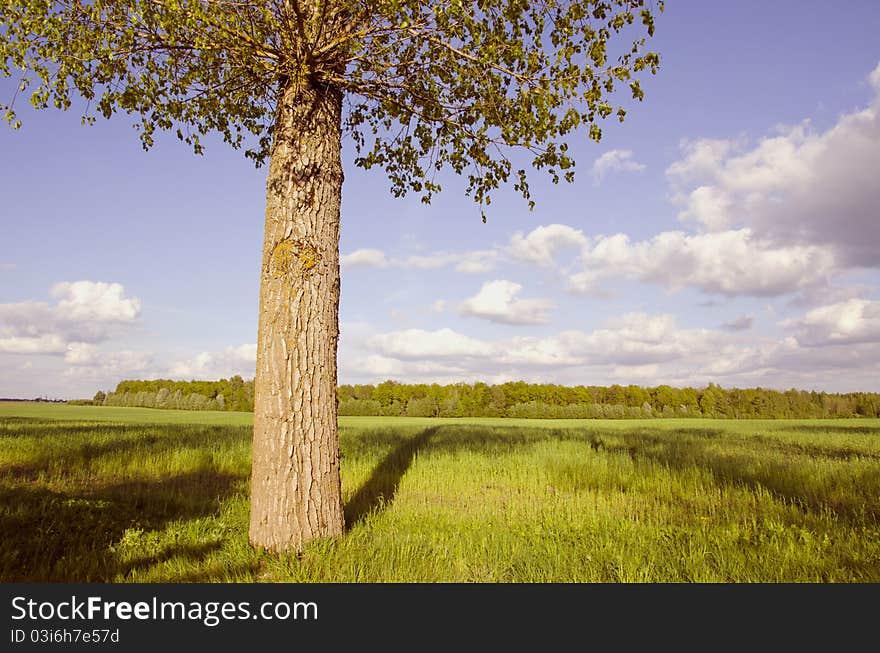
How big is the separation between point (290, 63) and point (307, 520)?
562 cm

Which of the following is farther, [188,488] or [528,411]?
[528,411]

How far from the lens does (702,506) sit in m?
7.60

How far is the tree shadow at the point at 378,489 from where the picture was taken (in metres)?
7.08

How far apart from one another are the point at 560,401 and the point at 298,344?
82426 mm

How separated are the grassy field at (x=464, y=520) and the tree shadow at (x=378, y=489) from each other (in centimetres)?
5

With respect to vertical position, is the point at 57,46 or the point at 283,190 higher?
the point at 57,46

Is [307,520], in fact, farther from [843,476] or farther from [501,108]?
[843,476]

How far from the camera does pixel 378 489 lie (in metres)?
8.72

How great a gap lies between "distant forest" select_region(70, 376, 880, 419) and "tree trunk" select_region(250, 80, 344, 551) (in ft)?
236

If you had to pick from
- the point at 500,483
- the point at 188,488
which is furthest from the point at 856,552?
the point at 188,488

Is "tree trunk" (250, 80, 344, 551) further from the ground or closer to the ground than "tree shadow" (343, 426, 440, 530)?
further from the ground

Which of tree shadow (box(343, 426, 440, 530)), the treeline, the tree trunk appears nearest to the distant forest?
the treeline

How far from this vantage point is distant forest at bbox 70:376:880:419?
255 feet

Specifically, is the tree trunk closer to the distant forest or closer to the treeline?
the distant forest
